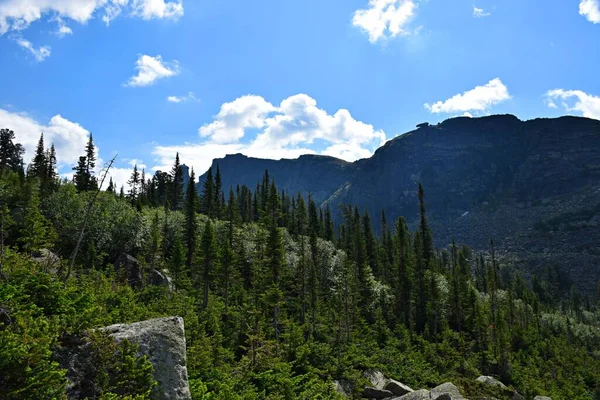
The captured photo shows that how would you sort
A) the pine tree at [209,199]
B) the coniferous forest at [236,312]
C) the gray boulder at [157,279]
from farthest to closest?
the pine tree at [209,199] < the gray boulder at [157,279] < the coniferous forest at [236,312]

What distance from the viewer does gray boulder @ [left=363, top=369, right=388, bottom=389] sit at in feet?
99.1

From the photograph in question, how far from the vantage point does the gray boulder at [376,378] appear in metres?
30.2

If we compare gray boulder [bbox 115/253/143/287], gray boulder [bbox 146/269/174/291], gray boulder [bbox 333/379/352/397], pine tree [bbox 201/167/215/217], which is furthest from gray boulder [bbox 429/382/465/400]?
pine tree [bbox 201/167/215/217]

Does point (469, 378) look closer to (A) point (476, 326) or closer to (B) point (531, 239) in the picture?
(A) point (476, 326)

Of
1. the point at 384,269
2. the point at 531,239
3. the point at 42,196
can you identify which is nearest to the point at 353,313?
the point at 384,269

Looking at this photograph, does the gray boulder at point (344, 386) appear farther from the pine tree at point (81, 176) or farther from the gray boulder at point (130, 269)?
the pine tree at point (81, 176)

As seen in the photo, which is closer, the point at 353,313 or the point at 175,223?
the point at 353,313

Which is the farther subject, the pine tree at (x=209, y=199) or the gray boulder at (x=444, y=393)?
the pine tree at (x=209, y=199)

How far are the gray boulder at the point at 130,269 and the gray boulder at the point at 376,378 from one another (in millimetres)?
24276

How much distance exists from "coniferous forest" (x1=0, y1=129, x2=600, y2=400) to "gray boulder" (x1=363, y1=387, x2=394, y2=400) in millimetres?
904

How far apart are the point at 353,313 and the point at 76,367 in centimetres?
4012

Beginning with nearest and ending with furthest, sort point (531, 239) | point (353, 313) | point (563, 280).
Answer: point (353, 313)
point (563, 280)
point (531, 239)

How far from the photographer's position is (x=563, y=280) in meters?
150

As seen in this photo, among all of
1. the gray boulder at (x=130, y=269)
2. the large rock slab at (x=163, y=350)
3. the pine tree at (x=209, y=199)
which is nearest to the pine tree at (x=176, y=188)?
the pine tree at (x=209, y=199)
